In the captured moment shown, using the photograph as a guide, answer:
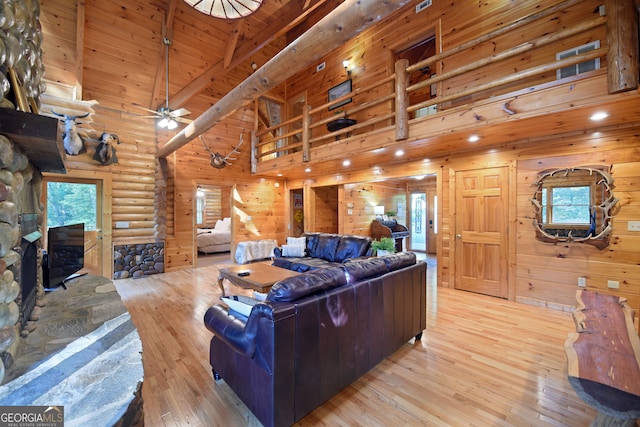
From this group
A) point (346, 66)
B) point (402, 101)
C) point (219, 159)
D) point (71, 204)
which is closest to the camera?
point (402, 101)

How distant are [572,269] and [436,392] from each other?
309 centimetres

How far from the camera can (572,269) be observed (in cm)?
363

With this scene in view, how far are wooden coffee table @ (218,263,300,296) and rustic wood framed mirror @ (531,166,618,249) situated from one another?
3.67 metres

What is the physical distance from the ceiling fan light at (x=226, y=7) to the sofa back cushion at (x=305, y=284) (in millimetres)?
3424

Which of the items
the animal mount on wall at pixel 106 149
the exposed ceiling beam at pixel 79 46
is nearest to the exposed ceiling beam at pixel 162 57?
the exposed ceiling beam at pixel 79 46

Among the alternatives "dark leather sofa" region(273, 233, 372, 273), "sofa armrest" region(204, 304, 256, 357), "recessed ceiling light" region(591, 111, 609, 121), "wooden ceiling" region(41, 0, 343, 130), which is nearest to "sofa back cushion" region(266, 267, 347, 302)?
"sofa armrest" region(204, 304, 256, 357)

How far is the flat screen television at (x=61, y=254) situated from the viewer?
8.38 feet

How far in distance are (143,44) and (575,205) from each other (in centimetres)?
780

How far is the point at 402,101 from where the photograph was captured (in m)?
3.97

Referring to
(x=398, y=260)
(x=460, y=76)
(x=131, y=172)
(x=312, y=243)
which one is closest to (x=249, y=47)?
(x=131, y=172)

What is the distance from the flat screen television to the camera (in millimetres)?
2555

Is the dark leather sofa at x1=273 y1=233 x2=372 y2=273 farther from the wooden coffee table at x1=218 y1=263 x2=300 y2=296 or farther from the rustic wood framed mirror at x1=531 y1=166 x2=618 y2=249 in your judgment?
the rustic wood framed mirror at x1=531 y1=166 x2=618 y2=249

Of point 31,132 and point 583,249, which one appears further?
point 583,249

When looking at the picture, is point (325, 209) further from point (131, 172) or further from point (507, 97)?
point (507, 97)
